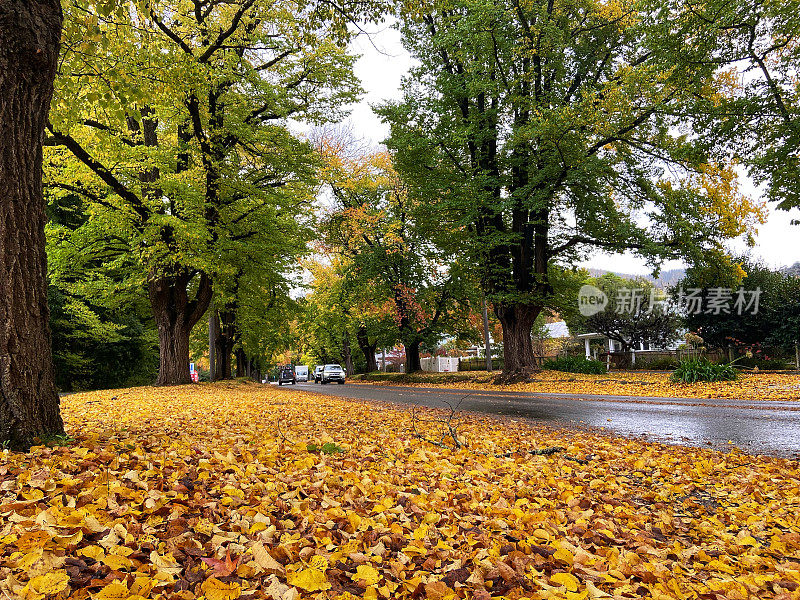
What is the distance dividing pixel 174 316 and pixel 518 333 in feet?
41.9

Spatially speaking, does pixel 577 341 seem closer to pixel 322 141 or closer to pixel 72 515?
pixel 322 141

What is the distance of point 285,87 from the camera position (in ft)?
49.8

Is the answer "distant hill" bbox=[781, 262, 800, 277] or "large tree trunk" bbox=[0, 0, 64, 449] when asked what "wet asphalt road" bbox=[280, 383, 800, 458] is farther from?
"distant hill" bbox=[781, 262, 800, 277]

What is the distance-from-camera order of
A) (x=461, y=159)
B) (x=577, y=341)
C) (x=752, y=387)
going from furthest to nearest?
(x=577, y=341)
(x=461, y=159)
(x=752, y=387)

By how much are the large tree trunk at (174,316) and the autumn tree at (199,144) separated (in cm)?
4

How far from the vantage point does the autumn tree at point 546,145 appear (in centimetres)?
1415

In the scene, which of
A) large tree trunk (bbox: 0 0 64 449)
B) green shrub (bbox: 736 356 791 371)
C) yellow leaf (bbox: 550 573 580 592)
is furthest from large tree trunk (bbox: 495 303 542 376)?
yellow leaf (bbox: 550 573 580 592)

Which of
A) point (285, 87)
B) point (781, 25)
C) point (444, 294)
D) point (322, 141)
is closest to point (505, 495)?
point (781, 25)

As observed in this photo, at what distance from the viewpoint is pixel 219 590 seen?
6.56 ft

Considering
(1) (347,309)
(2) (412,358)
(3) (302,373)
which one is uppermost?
(1) (347,309)

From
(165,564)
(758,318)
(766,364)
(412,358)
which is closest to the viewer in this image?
(165,564)

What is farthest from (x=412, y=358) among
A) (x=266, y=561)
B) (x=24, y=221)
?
(x=266, y=561)

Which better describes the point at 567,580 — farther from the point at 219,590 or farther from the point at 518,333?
the point at 518,333

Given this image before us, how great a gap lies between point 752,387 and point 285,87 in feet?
53.4
